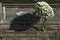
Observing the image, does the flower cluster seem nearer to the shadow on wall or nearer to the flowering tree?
the flowering tree

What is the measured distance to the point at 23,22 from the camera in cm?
1095

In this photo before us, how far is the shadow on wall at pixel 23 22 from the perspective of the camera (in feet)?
35.7

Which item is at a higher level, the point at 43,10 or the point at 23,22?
the point at 43,10

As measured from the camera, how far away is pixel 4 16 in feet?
36.1

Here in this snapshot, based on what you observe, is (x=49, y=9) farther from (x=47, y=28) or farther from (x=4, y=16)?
(x=4, y=16)

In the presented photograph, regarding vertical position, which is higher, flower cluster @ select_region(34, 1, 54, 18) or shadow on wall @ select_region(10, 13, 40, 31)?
flower cluster @ select_region(34, 1, 54, 18)

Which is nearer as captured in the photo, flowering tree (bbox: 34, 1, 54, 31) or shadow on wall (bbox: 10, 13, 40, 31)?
flowering tree (bbox: 34, 1, 54, 31)

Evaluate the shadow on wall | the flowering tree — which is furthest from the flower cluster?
the shadow on wall

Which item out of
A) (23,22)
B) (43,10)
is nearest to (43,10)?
(43,10)

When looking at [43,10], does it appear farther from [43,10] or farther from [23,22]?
[23,22]

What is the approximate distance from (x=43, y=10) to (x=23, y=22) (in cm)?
122

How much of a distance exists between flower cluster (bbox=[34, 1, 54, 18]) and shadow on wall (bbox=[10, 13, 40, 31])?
0.75 meters

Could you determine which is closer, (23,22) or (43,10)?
(43,10)

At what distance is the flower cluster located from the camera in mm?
10125
